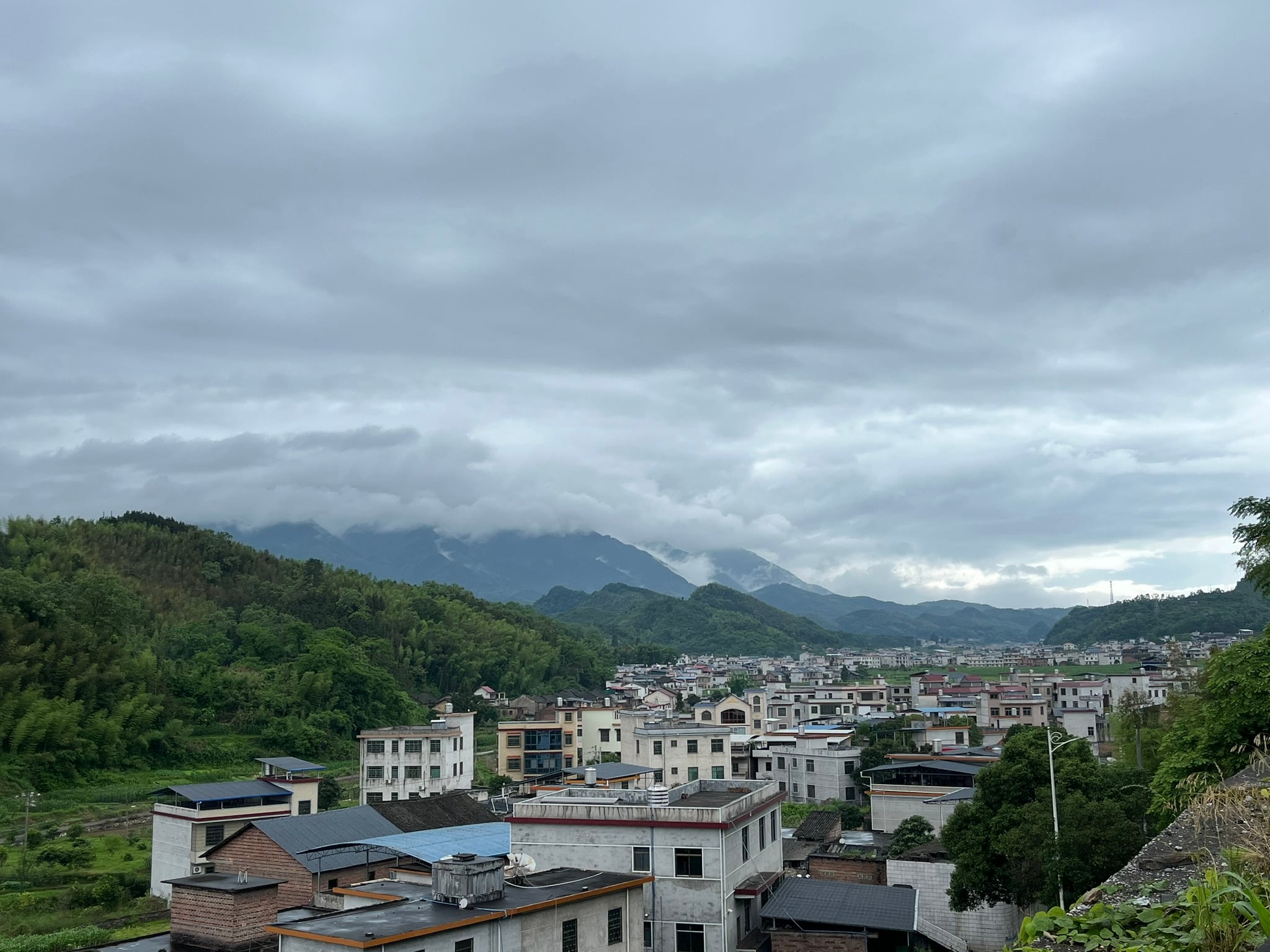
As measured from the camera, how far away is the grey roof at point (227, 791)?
3653 cm

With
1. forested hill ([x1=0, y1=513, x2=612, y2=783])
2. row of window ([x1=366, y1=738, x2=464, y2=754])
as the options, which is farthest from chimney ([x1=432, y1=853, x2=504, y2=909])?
forested hill ([x1=0, y1=513, x2=612, y2=783])

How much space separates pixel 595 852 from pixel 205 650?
72452 mm

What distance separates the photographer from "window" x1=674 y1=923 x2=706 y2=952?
990 inches

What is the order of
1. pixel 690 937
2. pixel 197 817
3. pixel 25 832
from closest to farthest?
pixel 690 937 < pixel 197 817 < pixel 25 832

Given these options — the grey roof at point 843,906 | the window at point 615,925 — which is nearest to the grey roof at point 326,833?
the window at point 615,925

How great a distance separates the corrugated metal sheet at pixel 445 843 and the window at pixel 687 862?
5.12 metres

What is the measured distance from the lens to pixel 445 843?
29.0 metres

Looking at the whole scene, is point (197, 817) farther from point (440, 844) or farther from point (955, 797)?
point (955, 797)

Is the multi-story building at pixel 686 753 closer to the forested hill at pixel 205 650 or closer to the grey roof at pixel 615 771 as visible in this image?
the grey roof at pixel 615 771

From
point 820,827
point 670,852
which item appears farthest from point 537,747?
point 670,852

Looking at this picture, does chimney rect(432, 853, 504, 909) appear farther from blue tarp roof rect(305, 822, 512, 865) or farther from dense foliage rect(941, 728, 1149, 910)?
Result: dense foliage rect(941, 728, 1149, 910)

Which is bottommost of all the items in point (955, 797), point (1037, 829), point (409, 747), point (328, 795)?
point (328, 795)

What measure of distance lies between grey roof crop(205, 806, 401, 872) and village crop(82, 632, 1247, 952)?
0.09 m

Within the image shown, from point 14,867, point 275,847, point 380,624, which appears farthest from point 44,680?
point 380,624
